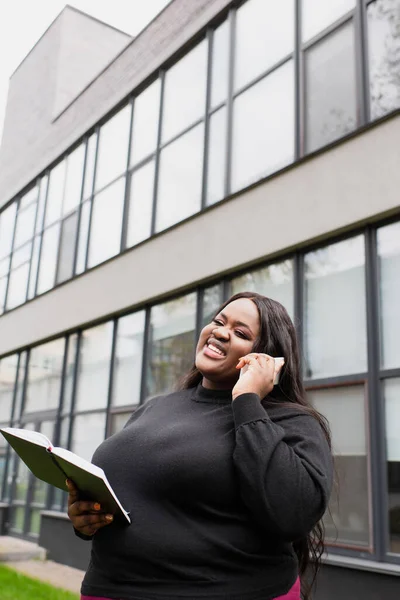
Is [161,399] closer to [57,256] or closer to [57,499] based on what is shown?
[57,499]

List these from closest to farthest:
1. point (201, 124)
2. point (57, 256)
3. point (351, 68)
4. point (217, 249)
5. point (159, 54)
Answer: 1. point (351, 68)
2. point (217, 249)
3. point (201, 124)
4. point (159, 54)
5. point (57, 256)

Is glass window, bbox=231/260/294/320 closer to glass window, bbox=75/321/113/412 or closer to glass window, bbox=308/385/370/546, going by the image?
glass window, bbox=308/385/370/546

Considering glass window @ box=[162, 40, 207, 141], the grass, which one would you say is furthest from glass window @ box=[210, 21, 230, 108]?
the grass

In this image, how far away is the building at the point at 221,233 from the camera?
577 centimetres

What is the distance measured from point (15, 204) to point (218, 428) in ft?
47.3

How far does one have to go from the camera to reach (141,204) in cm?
988

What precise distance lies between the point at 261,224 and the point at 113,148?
193 inches

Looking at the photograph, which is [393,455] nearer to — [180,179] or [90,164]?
[180,179]

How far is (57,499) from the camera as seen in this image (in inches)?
420

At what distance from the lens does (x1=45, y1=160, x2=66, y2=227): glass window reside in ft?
42.0

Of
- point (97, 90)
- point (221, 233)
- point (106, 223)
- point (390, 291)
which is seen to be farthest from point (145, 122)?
point (390, 291)

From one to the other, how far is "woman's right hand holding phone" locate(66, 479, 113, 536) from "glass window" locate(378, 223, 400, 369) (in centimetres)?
428

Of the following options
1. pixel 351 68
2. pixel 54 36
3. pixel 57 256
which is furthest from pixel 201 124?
pixel 54 36

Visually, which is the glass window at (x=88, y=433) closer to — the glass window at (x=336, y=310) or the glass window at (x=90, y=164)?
the glass window at (x=90, y=164)
